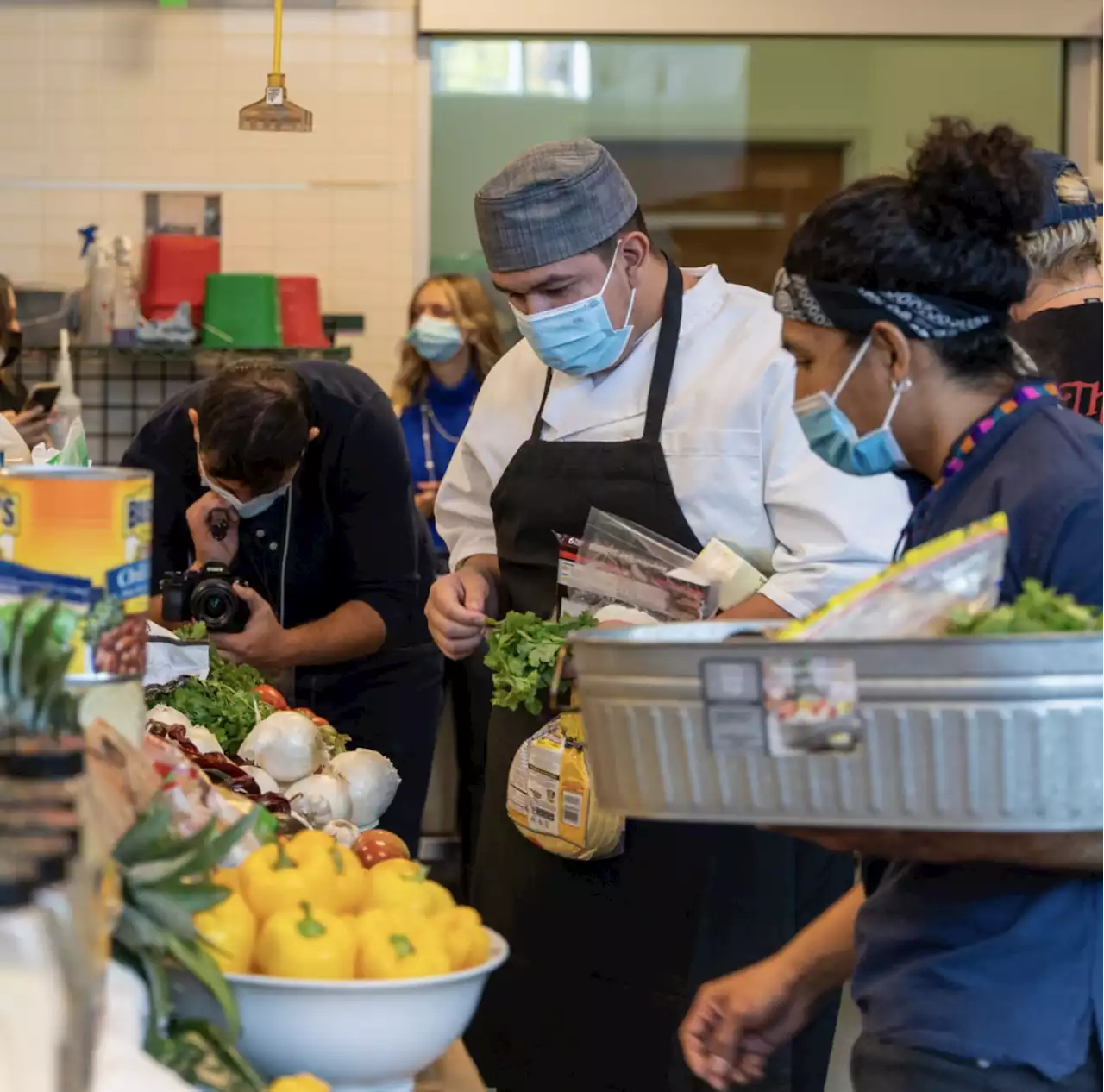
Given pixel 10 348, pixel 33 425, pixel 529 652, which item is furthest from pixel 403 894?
pixel 10 348

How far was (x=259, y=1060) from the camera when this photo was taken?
128 cm

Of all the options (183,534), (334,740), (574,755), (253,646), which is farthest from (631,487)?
(183,534)

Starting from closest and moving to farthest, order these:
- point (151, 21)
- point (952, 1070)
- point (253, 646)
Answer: point (952, 1070)
point (253, 646)
point (151, 21)

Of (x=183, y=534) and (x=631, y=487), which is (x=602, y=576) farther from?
(x=183, y=534)

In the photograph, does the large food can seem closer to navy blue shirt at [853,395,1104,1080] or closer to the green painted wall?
navy blue shirt at [853,395,1104,1080]

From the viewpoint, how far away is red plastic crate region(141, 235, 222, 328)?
5.69 metres

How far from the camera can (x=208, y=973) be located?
1.17 metres

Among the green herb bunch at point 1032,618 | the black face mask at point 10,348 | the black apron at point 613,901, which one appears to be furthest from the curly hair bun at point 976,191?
the black face mask at point 10,348

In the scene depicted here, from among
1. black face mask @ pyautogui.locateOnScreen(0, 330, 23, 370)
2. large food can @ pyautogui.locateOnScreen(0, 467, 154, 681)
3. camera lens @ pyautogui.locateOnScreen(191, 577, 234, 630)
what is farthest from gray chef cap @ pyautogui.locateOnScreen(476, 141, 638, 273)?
black face mask @ pyautogui.locateOnScreen(0, 330, 23, 370)

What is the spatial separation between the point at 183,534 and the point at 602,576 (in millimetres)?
1308

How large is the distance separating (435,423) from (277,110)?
5.58 ft

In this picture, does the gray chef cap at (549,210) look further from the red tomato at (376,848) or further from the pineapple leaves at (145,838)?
the pineapple leaves at (145,838)

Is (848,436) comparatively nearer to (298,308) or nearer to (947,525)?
(947,525)

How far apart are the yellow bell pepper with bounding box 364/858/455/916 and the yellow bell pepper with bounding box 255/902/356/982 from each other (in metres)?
0.09
